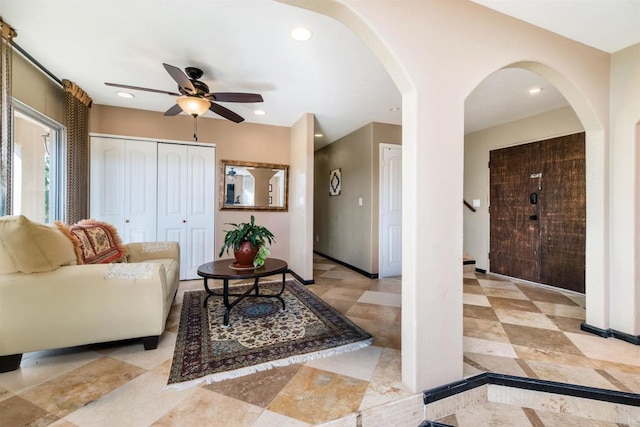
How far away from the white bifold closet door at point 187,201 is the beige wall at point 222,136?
4.8 inches

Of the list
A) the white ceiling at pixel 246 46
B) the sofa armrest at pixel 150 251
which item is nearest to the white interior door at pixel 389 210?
the white ceiling at pixel 246 46

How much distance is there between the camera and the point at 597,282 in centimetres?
223

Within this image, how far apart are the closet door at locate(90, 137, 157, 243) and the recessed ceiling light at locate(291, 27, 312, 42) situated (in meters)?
2.78

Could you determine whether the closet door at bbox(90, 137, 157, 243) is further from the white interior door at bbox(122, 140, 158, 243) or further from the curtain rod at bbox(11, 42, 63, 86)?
the curtain rod at bbox(11, 42, 63, 86)

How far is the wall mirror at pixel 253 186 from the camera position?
4.15 metres

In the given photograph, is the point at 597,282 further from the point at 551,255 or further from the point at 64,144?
the point at 64,144

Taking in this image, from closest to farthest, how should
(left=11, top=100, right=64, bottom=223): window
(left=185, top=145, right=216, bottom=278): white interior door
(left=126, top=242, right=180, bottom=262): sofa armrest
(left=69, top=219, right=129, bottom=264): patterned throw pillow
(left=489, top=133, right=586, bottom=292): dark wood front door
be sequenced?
(left=69, top=219, right=129, bottom=264): patterned throw pillow, (left=11, top=100, right=64, bottom=223): window, (left=126, top=242, right=180, bottom=262): sofa armrest, (left=489, top=133, right=586, bottom=292): dark wood front door, (left=185, top=145, right=216, bottom=278): white interior door

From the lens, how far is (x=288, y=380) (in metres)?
1.65

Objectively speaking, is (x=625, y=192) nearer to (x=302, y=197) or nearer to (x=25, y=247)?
(x=302, y=197)

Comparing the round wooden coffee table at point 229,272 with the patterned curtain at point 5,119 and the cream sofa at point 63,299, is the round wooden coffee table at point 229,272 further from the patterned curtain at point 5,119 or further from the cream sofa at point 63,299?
the patterned curtain at point 5,119

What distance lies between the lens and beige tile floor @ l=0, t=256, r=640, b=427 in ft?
4.49

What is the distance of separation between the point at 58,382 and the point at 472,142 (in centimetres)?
554

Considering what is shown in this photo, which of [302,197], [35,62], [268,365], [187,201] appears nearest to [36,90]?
[35,62]

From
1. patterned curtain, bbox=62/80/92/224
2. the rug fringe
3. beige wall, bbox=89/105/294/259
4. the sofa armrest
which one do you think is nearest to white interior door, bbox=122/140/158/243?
beige wall, bbox=89/105/294/259
